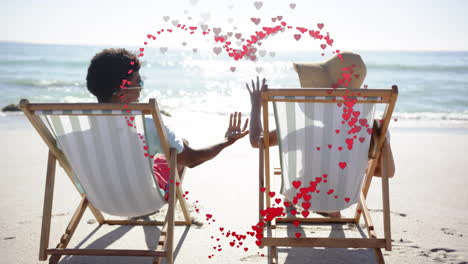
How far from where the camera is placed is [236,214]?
354 centimetres

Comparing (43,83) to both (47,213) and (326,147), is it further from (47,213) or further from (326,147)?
(326,147)

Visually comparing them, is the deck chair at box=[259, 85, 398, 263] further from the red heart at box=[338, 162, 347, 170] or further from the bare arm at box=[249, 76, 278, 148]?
the bare arm at box=[249, 76, 278, 148]

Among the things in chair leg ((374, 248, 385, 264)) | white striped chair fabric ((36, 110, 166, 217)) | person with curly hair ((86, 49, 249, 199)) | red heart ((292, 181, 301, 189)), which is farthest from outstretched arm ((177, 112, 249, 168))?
chair leg ((374, 248, 385, 264))

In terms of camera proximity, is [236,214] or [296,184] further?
[236,214]

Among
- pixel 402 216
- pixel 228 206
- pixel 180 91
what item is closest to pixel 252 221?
pixel 228 206

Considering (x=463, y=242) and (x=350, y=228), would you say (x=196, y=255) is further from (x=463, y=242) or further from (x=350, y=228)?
(x=463, y=242)

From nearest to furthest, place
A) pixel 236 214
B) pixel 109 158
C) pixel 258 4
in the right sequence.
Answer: pixel 258 4 → pixel 109 158 → pixel 236 214

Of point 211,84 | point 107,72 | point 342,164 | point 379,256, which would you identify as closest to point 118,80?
point 107,72

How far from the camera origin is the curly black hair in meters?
2.64

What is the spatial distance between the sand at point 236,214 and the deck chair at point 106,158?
375 millimetres

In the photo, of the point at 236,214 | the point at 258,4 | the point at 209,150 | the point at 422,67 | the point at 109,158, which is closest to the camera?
the point at 258,4

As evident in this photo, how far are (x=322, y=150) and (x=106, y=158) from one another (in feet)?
3.94

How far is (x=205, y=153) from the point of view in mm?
2791

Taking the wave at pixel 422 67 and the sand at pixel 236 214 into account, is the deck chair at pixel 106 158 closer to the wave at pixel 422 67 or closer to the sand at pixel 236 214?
the sand at pixel 236 214
